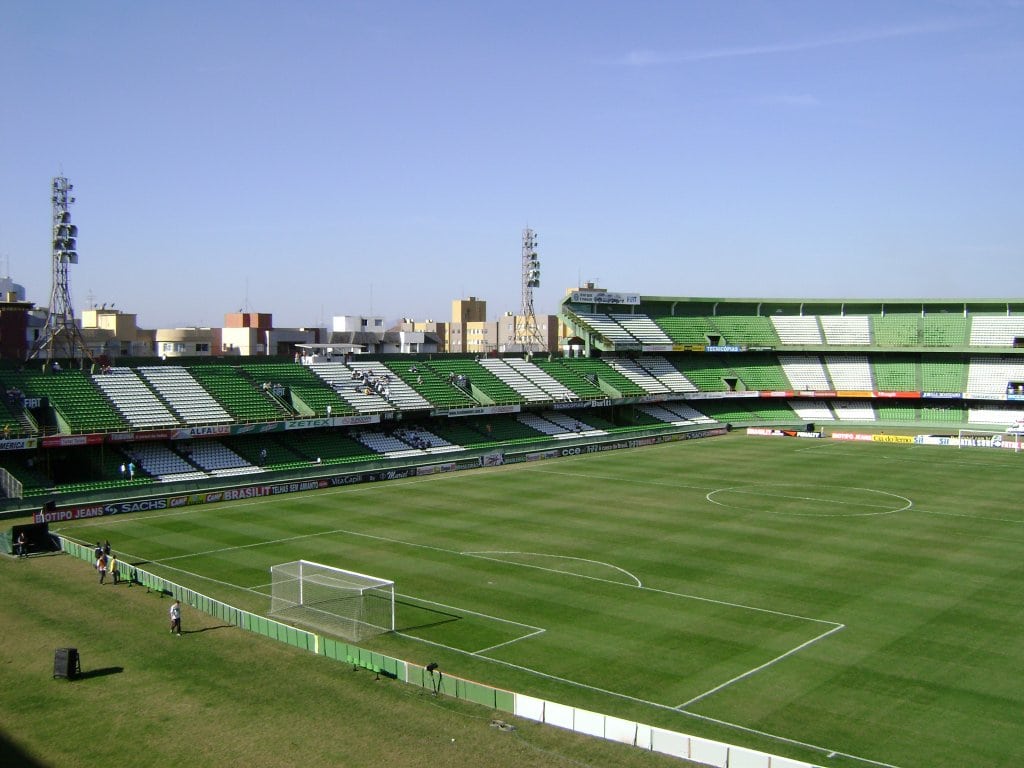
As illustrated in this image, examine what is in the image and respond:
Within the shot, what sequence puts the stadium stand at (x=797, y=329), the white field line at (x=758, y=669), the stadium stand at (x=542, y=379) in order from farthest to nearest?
the stadium stand at (x=797, y=329) < the stadium stand at (x=542, y=379) < the white field line at (x=758, y=669)

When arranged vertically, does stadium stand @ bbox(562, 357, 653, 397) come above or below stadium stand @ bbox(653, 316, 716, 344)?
below

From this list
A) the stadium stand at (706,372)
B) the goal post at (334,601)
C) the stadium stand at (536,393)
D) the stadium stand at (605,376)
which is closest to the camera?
the goal post at (334,601)

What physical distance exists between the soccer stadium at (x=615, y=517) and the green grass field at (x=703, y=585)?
15 cm

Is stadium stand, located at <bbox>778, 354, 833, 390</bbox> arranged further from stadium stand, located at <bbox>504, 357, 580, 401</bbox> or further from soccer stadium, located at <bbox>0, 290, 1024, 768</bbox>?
stadium stand, located at <bbox>504, 357, 580, 401</bbox>

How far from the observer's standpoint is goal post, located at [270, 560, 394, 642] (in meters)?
28.8

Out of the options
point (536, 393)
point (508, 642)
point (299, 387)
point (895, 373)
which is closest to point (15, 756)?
point (508, 642)

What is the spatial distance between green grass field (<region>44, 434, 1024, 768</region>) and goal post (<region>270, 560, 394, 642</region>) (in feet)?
3.01

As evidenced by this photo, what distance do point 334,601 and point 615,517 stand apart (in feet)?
66.6

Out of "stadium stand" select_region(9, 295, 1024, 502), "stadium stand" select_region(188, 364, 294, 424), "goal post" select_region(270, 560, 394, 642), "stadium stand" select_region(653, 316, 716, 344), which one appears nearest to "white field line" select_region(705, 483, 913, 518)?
"stadium stand" select_region(9, 295, 1024, 502)

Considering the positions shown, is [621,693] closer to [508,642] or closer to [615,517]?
[508,642]

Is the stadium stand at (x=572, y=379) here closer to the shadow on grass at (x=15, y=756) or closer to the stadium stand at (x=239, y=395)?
the stadium stand at (x=239, y=395)

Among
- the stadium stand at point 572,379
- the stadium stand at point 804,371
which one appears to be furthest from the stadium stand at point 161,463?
the stadium stand at point 804,371

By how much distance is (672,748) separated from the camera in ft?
64.4

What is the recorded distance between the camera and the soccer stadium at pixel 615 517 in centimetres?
2380
